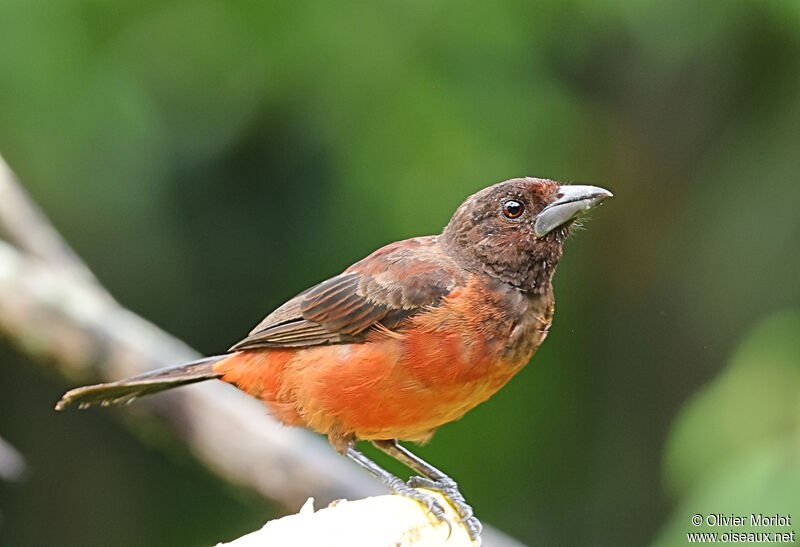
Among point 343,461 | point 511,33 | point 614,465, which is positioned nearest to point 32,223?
point 343,461

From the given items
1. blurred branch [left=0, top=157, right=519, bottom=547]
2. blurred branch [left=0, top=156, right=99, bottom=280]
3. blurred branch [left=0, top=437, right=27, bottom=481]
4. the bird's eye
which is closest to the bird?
the bird's eye

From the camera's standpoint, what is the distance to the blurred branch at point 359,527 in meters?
2.29

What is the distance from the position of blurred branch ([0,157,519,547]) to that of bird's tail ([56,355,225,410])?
0.93 m

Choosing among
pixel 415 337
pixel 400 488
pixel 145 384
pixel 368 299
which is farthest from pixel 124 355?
pixel 400 488

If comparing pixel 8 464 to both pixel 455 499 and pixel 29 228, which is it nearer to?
pixel 29 228

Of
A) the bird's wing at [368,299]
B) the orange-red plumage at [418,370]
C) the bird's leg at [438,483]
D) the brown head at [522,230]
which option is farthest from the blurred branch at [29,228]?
the brown head at [522,230]

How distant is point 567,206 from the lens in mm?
3232

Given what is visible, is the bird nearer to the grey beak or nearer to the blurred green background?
the grey beak

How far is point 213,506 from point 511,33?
2.67 m

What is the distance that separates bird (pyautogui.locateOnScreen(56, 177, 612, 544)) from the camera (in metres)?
3.14

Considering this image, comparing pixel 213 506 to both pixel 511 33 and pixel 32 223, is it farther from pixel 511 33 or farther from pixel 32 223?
pixel 511 33

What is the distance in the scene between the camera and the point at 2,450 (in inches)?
150

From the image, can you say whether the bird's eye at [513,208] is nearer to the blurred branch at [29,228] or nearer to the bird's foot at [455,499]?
the bird's foot at [455,499]

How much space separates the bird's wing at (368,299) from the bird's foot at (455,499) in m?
0.46
